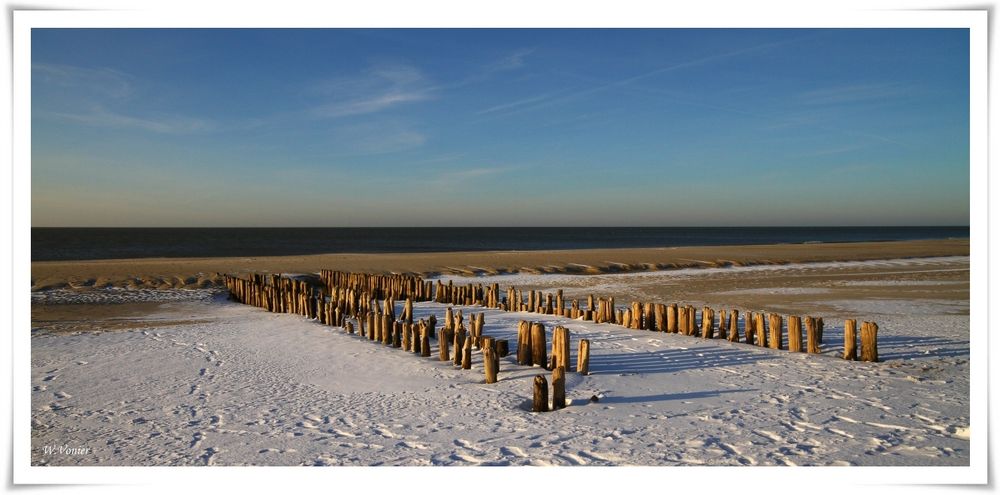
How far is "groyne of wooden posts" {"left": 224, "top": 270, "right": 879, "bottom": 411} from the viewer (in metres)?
8.53

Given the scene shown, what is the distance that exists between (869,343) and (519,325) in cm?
522

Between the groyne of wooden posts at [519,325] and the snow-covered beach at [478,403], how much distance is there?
0.91 ft

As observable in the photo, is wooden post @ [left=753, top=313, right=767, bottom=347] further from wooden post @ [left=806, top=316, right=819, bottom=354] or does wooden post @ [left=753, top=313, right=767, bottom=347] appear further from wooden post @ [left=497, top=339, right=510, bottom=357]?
wooden post @ [left=497, top=339, right=510, bottom=357]

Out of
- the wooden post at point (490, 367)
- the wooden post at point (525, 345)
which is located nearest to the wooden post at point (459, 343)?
the wooden post at point (525, 345)

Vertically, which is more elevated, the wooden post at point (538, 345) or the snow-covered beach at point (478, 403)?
the wooden post at point (538, 345)

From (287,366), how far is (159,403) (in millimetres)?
2060

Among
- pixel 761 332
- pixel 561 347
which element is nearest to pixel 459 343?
pixel 561 347

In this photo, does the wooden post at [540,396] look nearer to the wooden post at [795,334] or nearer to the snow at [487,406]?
the snow at [487,406]

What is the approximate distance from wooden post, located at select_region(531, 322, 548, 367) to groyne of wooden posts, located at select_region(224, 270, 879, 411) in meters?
0.01

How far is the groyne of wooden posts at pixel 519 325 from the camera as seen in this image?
8.53 m

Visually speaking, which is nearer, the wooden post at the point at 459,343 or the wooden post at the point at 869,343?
the wooden post at the point at 869,343
